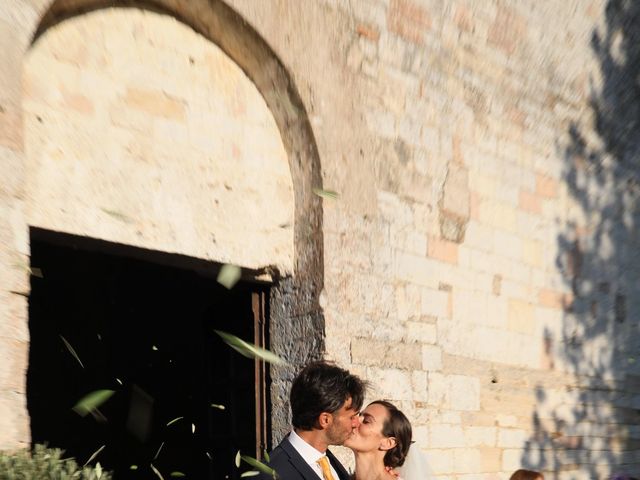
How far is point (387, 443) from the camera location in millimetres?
4328

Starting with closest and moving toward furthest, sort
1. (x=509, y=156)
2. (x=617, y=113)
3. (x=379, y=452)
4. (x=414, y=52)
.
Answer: (x=379, y=452), (x=414, y=52), (x=509, y=156), (x=617, y=113)

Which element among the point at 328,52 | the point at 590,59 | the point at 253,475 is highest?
the point at 590,59

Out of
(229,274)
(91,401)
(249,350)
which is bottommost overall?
(91,401)

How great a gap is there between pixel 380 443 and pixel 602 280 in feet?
11.0

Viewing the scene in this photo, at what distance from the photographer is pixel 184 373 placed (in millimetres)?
6703

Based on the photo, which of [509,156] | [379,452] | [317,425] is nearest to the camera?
[317,425]

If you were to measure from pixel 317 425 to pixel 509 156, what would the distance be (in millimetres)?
3001

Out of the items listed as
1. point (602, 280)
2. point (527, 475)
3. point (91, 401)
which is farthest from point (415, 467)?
point (602, 280)

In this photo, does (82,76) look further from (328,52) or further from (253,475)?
(253,475)

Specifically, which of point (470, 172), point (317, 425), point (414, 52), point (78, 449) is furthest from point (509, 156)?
point (78, 449)

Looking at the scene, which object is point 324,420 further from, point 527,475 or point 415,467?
point 527,475

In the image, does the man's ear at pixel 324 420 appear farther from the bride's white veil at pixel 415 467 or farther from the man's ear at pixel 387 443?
the bride's white veil at pixel 415 467

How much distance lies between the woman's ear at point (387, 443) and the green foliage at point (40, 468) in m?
1.41

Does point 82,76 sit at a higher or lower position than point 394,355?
higher
